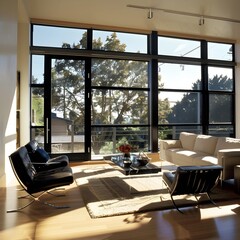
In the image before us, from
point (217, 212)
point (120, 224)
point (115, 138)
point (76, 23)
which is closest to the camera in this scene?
point (120, 224)

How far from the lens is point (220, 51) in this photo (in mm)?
8289

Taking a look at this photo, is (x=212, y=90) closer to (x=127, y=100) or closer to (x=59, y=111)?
(x=127, y=100)

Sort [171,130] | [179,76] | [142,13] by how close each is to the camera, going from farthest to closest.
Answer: [179,76] → [171,130] → [142,13]

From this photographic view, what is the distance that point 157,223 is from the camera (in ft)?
10.1

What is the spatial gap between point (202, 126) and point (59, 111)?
4531 millimetres

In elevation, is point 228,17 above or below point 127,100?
above

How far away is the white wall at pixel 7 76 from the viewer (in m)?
4.34

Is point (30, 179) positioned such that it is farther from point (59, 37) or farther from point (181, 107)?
point (181, 107)

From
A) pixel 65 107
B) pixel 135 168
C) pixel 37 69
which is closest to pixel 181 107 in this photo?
pixel 65 107

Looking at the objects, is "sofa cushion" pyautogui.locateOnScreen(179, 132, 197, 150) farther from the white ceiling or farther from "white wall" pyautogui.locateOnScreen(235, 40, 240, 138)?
the white ceiling

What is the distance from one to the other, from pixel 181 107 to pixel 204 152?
2.38m

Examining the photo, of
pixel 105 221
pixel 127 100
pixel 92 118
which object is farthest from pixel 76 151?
pixel 105 221

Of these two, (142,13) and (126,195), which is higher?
(142,13)

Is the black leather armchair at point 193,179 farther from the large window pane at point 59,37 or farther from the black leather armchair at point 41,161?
the large window pane at point 59,37
